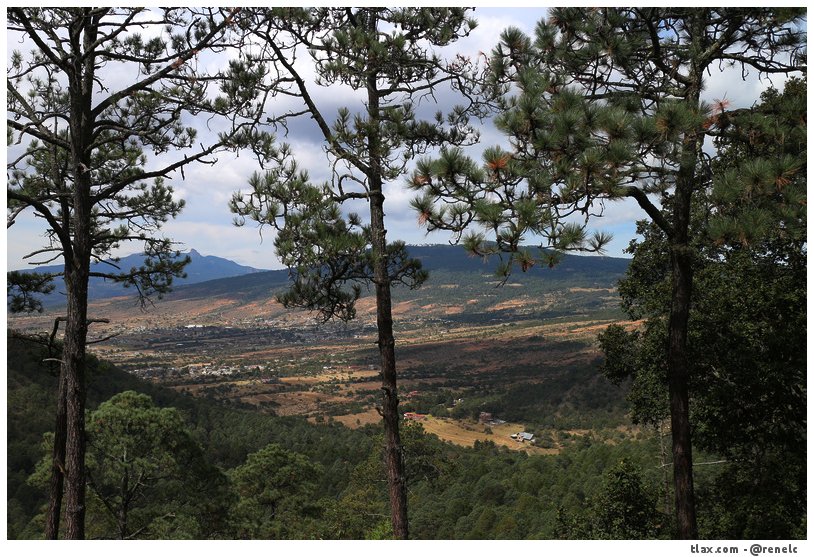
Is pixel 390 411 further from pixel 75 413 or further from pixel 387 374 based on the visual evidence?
pixel 75 413

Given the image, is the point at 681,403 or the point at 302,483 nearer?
the point at 681,403

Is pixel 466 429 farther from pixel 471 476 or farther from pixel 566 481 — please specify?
pixel 566 481

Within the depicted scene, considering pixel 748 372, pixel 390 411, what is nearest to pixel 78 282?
pixel 390 411

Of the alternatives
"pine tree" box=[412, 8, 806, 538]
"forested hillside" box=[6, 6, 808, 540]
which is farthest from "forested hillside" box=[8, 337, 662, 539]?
"pine tree" box=[412, 8, 806, 538]

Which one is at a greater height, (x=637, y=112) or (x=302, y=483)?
(x=637, y=112)

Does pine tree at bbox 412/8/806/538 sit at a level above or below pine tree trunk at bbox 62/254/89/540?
above

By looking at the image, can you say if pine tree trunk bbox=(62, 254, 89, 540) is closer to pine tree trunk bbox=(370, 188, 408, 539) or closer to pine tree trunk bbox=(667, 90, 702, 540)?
pine tree trunk bbox=(370, 188, 408, 539)

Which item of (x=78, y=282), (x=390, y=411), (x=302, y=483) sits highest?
(x=78, y=282)

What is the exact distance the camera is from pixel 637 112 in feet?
16.7

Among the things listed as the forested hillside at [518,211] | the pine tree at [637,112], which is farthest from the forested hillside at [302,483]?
the pine tree at [637,112]

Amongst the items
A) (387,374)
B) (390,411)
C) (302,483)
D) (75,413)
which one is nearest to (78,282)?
(75,413)

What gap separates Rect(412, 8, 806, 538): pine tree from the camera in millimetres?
3961

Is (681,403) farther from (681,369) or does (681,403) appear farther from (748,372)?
(748,372)

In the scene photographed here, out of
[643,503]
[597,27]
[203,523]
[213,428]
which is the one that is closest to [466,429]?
[213,428]
